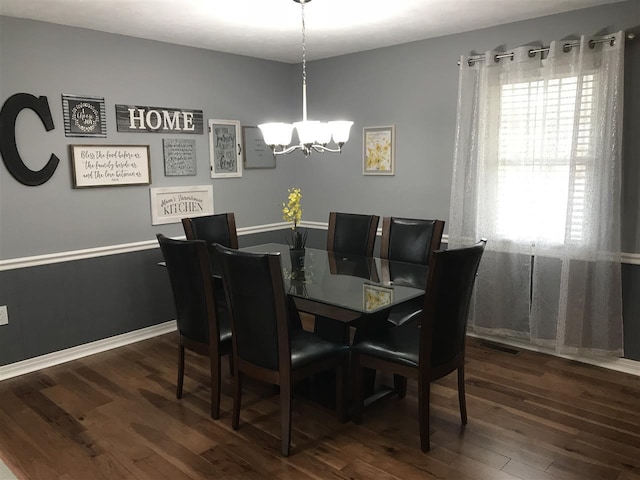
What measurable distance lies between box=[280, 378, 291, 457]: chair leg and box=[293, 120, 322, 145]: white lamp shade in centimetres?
130

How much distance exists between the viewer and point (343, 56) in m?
4.74

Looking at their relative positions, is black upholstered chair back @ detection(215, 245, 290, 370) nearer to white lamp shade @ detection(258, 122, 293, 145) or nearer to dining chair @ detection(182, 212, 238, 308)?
white lamp shade @ detection(258, 122, 293, 145)

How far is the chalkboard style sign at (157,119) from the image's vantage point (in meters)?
3.93

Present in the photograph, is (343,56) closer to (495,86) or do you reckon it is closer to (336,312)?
(495,86)

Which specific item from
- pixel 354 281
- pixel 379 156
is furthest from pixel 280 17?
pixel 354 281

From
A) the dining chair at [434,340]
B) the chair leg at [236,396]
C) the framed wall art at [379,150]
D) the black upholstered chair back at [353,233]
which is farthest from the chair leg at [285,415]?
the framed wall art at [379,150]

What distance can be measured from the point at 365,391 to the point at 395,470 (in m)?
0.70

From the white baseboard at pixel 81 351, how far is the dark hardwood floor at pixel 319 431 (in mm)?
109

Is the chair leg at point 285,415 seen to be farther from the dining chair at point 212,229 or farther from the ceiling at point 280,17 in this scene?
the ceiling at point 280,17

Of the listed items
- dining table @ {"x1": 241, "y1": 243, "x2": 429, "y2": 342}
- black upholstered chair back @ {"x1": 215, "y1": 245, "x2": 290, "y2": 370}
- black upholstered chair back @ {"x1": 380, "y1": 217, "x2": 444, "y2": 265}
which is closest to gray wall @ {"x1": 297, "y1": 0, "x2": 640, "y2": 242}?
black upholstered chair back @ {"x1": 380, "y1": 217, "x2": 444, "y2": 265}

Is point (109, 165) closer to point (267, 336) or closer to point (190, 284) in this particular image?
point (190, 284)

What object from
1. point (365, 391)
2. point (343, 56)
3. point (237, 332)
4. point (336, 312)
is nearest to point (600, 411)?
point (365, 391)

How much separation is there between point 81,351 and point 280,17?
2.78 metres

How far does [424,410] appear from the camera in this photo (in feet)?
8.17
